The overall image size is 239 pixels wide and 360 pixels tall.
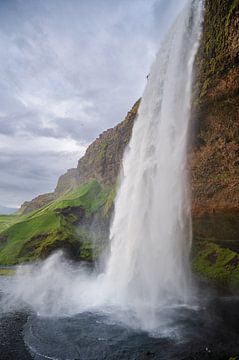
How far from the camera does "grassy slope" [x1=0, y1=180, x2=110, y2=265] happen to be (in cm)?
7225

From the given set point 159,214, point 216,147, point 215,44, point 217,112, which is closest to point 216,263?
point 159,214

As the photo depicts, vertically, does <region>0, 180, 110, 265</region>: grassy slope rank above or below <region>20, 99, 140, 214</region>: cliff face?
below

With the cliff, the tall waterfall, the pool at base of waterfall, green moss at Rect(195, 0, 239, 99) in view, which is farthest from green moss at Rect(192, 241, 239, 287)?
green moss at Rect(195, 0, 239, 99)

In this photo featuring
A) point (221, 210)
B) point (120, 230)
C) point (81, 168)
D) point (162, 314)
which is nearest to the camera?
point (162, 314)

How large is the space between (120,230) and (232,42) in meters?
24.2

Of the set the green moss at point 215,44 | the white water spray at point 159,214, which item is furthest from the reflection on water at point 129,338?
the green moss at point 215,44

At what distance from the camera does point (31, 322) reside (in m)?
23.8

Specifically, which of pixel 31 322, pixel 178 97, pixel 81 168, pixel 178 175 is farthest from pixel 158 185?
pixel 81 168

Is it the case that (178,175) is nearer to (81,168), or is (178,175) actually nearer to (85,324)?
(85,324)

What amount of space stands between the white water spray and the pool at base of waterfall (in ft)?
20.7

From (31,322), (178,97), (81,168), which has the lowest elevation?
(31,322)

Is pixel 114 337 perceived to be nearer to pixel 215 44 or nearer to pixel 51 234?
pixel 215 44

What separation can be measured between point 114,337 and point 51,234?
207ft

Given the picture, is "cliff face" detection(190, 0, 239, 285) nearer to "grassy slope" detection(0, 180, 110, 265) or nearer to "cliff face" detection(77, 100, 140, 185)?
"grassy slope" detection(0, 180, 110, 265)
